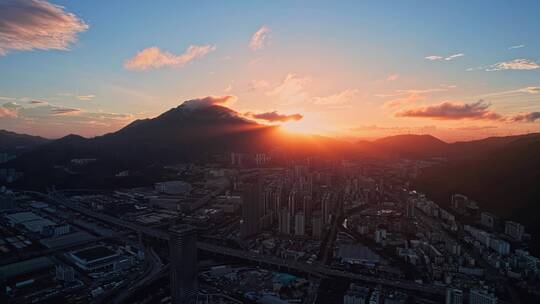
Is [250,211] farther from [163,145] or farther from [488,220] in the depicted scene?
[163,145]

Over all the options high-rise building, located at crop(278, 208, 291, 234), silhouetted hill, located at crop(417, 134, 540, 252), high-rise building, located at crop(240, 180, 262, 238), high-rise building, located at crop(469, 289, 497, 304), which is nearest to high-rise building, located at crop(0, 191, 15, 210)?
high-rise building, located at crop(240, 180, 262, 238)

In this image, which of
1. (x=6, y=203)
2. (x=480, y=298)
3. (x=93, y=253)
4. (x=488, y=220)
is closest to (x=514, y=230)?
(x=488, y=220)

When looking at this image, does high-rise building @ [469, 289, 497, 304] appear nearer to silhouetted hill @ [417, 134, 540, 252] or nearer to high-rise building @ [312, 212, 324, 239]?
silhouetted hill @ [417, 134, 540, 252]

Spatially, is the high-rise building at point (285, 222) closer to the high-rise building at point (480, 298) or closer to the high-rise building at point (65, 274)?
the high-rise building at point (480, 298)

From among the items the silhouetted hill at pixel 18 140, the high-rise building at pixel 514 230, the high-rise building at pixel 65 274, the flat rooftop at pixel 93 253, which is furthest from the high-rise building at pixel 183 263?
the silhouetted hill at pixel 18 140

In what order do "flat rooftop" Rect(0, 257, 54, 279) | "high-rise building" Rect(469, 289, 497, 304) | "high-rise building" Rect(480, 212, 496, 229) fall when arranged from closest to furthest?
"high-rise building" Rect(469, 289, 497, 304), "flat rooftop" Rect(0, 257, 54, 279), "high-rise building" Rect(480, 212, 496, 229)

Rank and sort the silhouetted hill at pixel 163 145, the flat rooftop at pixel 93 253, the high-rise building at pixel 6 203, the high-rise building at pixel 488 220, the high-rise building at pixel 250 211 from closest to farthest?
the flat rooftop at pixel 93 253
the high-rise building at pixel 250 211
the high-rise building at pixel 488 220
the high-rise building at pixel 6 203
the silhouetted hill at pixel 163 145
